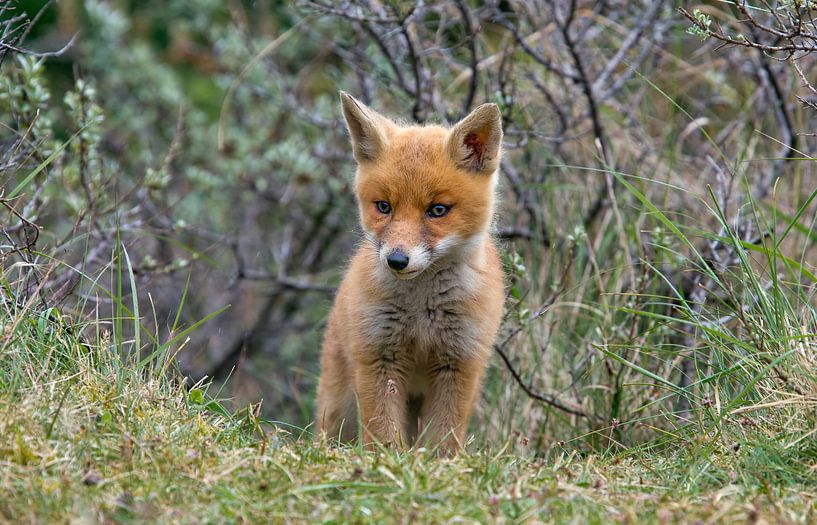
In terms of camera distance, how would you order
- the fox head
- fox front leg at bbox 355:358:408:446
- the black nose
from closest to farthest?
the black nose → the fox head → fox front leg at bbox 355:358:408:446

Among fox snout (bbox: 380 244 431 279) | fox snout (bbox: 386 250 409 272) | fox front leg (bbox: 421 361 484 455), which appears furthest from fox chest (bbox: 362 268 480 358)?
fox snout (bbox: 386 250 409 272)

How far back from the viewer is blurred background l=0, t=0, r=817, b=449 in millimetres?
4617

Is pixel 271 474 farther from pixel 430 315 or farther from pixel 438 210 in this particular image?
pixel 438 210

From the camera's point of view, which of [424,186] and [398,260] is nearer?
[398,260]

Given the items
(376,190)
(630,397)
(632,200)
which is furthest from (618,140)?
(376,190)

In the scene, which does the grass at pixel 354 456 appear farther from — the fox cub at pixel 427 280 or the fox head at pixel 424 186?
the fox head at pixel 424 186

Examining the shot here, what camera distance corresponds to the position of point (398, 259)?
3.63 m

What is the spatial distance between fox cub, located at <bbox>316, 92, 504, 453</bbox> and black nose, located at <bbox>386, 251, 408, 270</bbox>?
0.61 ft

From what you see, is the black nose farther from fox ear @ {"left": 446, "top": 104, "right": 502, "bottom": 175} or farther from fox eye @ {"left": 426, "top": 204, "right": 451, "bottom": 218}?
fox ear @ {"left": 446, "top": 104, "right": 502, "bottom": 175}

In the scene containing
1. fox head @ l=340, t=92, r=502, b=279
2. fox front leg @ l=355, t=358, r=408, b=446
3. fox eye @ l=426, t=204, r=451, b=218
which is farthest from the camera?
fox front leg @ l=355, t=358, r=408, b=446

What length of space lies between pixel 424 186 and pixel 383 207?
9.5 inches

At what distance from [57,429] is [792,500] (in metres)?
2.47

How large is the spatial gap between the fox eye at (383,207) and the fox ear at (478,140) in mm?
384

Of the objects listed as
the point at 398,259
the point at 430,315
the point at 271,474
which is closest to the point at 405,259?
the point at 398,259
